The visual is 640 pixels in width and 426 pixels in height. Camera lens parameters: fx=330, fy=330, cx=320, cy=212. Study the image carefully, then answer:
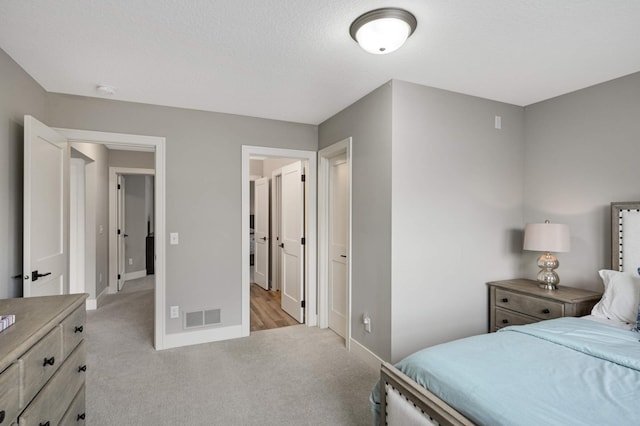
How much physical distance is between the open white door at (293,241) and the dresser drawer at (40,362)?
267cm

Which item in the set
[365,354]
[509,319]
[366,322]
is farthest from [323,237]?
[509,319]

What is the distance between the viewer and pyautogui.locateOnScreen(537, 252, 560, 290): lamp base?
9.18 ft

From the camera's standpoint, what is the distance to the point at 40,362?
132 centimetres

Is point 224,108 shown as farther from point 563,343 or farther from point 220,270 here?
point 563,343

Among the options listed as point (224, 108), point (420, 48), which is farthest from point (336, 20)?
point (224, 108)

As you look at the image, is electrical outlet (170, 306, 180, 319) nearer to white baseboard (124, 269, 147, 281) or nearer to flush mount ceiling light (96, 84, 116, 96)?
flush mount ceiling light (96, 84, 116, 96)

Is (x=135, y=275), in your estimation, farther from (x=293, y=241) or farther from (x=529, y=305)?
(x=529, y=305)

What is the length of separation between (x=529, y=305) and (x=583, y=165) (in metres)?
1.30

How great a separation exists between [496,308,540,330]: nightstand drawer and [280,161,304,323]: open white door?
6.85 ft

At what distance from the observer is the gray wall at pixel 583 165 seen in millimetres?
2572

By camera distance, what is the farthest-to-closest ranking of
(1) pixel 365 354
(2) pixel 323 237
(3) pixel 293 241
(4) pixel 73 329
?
(3) pixel 293 241 < (2) pixel 323 237 < (1) pixel 365 354 < (4) pixel 73 329

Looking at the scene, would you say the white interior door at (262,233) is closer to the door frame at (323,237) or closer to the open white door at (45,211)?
the door frame at (323,237)

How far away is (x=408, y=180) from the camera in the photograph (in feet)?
8.71

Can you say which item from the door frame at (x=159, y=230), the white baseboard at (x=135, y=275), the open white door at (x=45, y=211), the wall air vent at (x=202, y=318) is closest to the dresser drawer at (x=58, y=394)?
the open white door at (x=45, y=211)
